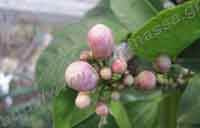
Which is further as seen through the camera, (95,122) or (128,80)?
(95,122)

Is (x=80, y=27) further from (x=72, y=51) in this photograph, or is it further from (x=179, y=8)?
(x=179, y=8)

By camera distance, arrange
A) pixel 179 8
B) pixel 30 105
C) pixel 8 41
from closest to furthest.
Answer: pixel 179 8
pixel 30 105
pixel 8 41

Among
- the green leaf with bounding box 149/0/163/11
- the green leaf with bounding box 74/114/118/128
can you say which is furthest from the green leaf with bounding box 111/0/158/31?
the green leaf with bounding box 74/114/118/128

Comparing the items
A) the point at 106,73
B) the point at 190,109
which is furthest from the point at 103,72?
the point at 190,109

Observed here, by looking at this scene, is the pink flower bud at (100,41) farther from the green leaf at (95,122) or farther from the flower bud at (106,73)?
the green leaf at (95,122)

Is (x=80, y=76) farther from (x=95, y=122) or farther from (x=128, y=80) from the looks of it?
(x=95, y=122)

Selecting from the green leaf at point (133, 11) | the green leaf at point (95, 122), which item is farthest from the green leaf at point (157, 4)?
the green leaf at point (95, 122)

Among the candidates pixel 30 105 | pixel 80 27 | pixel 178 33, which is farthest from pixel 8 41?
pixel 178 33
